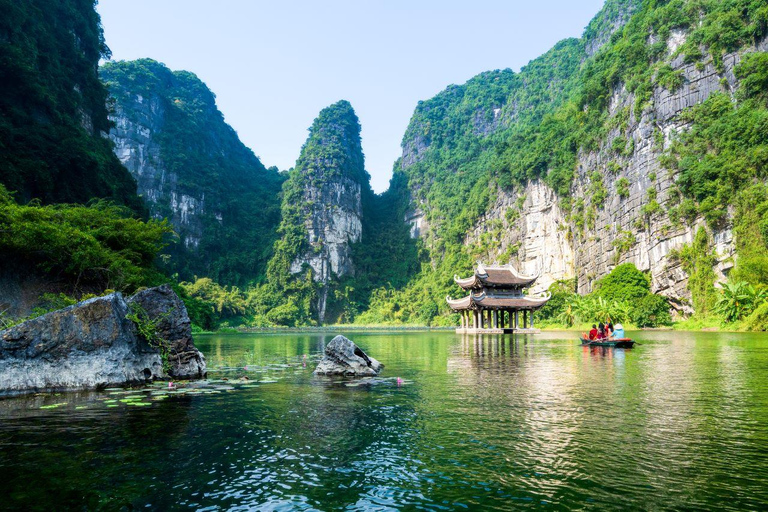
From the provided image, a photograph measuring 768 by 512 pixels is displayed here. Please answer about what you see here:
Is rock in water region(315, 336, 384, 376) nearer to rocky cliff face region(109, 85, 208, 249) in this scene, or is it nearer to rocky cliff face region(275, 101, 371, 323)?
rocky cliff face region(275, 101, 371, 323)

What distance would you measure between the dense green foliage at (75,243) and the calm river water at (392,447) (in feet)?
24.6

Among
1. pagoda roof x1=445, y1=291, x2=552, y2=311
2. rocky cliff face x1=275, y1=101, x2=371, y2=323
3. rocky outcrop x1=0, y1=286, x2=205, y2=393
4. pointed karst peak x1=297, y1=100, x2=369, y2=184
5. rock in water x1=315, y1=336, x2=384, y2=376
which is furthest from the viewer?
pointed karst peak x1=297, y1=100, x2=369, y2=184

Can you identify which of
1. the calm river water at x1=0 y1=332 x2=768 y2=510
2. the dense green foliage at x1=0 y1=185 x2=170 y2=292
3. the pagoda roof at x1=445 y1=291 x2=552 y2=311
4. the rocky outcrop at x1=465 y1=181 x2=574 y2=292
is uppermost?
the rocky outcrop at x1=465 y1=181 x2=574 y2=292

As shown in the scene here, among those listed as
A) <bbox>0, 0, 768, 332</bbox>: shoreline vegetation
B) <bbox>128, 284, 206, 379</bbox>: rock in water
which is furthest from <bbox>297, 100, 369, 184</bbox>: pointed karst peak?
<bbox>128, 284, 206, 379</bbox>: rock in water

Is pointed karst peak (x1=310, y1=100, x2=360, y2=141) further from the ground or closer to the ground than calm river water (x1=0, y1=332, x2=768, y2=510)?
further from the ground

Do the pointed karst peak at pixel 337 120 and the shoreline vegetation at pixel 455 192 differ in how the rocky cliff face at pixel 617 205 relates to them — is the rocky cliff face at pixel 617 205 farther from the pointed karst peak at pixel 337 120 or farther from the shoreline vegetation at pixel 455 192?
the pointed karst peak at pixel 337 120

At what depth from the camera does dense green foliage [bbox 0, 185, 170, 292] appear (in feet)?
48.5

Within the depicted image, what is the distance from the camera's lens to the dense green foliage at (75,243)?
14.8m

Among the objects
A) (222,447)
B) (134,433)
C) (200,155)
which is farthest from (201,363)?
(200,155)

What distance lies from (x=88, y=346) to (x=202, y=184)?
4416 inches

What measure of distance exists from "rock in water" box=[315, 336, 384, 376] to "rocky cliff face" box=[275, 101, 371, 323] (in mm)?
100285

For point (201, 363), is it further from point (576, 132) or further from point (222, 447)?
point (576, 132)

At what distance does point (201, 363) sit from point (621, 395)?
10.3 meters

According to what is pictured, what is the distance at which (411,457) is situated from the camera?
569cm
